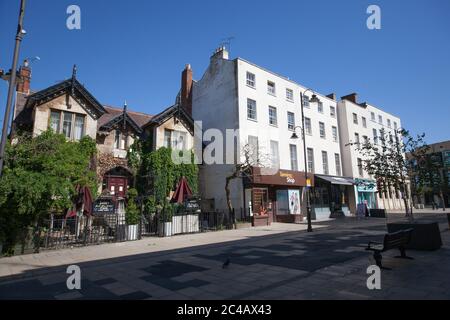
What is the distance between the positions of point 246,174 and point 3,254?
15.4 m

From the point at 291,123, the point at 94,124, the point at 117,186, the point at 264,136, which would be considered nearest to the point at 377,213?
the point at 291,123

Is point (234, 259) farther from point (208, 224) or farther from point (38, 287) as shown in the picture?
point (208, 224)

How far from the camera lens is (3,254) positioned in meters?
11.1

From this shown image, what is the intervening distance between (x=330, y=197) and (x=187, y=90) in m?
19.2

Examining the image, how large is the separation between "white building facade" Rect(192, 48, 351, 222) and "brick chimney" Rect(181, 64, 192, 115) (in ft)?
2.19

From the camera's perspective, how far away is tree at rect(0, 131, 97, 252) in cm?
1086

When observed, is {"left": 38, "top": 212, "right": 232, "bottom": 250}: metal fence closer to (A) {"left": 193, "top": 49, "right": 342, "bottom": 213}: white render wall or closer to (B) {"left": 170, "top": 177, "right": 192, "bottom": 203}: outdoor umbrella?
(B) {"left": 170, "top": 177, "right": 192, "bottom": 203}: outdoor umbrella

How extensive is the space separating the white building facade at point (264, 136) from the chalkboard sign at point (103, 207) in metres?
10.6

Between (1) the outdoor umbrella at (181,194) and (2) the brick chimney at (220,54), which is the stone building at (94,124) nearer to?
(1) the outdoor umbrella at (181,194)

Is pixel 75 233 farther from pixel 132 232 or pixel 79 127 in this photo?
pixel 79 127

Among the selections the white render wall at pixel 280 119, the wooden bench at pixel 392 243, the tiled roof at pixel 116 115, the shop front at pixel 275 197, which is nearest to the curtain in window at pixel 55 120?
the tiled roof at pixel 116 115

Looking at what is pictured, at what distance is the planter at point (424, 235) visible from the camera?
9.40 meters

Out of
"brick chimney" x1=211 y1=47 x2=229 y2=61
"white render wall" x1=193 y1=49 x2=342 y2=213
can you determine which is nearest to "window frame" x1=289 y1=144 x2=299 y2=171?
"white render wall" x1=193 y1=49 x2=342 y2=213
